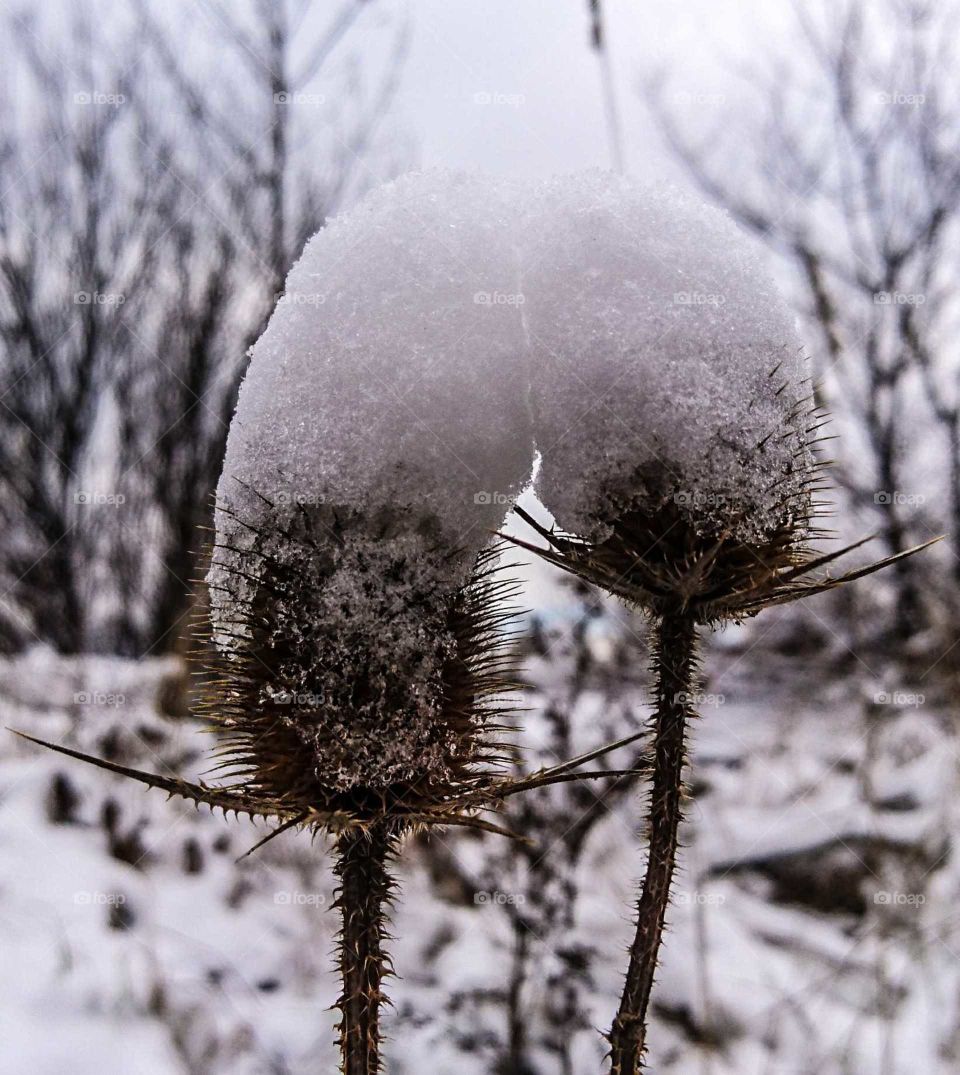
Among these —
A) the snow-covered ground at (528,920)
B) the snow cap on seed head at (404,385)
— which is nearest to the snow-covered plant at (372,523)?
the snow cap on seed head at (404,385)

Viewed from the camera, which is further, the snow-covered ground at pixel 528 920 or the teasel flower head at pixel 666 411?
the snow-covered ground at pixel 528 920

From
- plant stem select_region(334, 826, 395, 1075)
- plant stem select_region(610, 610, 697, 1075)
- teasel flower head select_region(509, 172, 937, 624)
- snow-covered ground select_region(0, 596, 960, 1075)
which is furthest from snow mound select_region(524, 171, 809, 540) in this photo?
snow-covered ground select_region(0, 596, 960, 1075)

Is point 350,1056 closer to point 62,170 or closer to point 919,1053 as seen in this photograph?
point 919,1053

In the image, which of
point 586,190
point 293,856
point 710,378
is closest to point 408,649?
point 710,378

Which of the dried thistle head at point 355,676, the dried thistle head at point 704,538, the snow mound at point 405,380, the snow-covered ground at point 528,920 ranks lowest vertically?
the snow-covered ground at point 528,920

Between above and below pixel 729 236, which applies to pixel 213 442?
above

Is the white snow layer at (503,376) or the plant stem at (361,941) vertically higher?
the white snow layer at (503,376)

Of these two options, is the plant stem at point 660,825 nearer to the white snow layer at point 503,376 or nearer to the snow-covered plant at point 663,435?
the snow-covered plant at point 663,435

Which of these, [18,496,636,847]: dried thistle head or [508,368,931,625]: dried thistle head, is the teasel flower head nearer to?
[508,368,931,625]: dried thistle head
